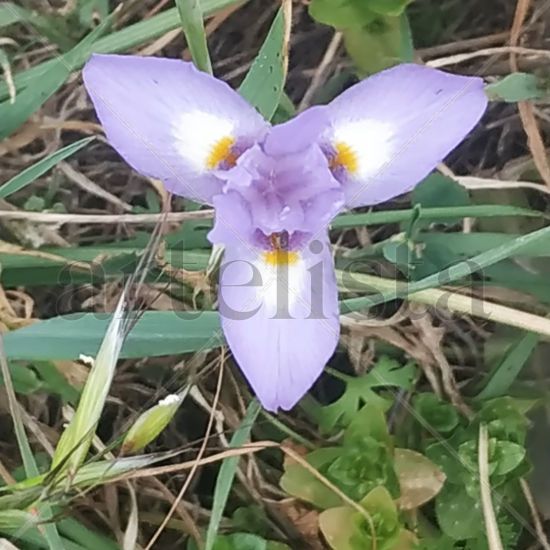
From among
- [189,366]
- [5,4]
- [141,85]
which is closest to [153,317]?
[189,366]

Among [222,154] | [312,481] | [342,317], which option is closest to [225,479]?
[312,481]

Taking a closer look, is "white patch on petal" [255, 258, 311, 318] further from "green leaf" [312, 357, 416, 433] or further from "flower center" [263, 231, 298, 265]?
"green leaf" [312, 357, 416, 433]

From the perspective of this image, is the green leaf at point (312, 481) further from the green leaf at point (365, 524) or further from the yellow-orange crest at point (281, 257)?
the yellow-orange crest at point (281, 257)

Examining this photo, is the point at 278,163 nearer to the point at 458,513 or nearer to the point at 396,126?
the point at 396,126

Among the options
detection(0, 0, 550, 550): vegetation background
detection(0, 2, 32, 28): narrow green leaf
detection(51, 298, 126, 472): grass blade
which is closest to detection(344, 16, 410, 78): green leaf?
detection(0, 0, 550, 550): vegetation background

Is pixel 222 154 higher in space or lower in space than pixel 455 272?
higher

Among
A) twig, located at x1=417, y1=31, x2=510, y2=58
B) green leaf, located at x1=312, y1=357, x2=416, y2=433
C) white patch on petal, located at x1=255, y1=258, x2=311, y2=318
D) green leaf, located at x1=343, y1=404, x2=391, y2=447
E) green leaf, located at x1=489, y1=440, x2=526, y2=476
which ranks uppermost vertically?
twig, located at x1=417, y1=31, x2=510, y2=58

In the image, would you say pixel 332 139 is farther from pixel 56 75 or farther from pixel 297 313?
pixel 56 75

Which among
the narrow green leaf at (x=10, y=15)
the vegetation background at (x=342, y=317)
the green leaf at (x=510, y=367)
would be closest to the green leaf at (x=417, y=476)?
the vegetation background at (x=342, y=317)
